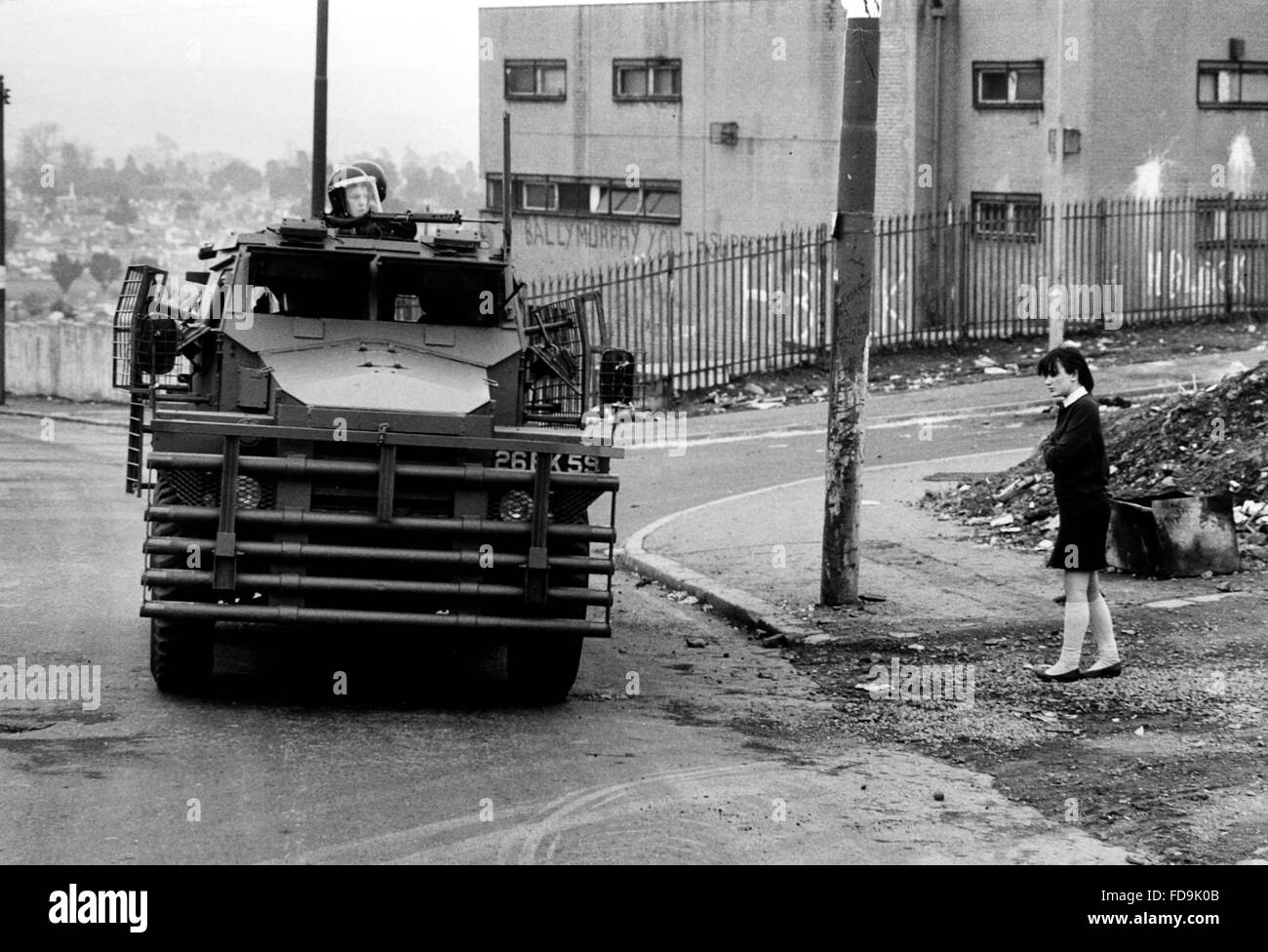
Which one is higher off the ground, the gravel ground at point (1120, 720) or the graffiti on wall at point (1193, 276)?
the graffiti on wall at point (1193, 276)

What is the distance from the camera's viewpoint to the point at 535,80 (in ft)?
126

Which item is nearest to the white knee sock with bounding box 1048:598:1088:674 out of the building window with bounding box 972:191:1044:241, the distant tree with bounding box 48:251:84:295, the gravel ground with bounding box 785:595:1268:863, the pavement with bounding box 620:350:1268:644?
the gravel ground with bounding box 785:595:1268:863

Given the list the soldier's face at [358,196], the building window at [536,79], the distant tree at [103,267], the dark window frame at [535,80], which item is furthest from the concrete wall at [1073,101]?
the distant tree at [103,267]

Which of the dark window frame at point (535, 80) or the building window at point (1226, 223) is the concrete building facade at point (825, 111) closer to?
the dark window frame at point (535, 80)

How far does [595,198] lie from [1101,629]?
95.4 feet

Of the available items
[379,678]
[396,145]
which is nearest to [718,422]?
→ [379,678]

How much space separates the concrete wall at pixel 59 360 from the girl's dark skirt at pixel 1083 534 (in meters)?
32.8

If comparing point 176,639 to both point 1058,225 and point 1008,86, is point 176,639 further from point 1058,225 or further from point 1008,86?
point 1008,86

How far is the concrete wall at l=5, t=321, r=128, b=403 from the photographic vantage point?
1581 inches

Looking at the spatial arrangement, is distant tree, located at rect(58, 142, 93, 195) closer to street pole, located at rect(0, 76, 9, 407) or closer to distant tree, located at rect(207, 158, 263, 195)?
distant tree, located at rect(207, 158, 263, 195)

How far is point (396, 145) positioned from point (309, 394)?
68293 mm

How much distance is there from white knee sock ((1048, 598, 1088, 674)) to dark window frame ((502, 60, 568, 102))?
29.6 m

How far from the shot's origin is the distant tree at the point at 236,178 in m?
55.8
